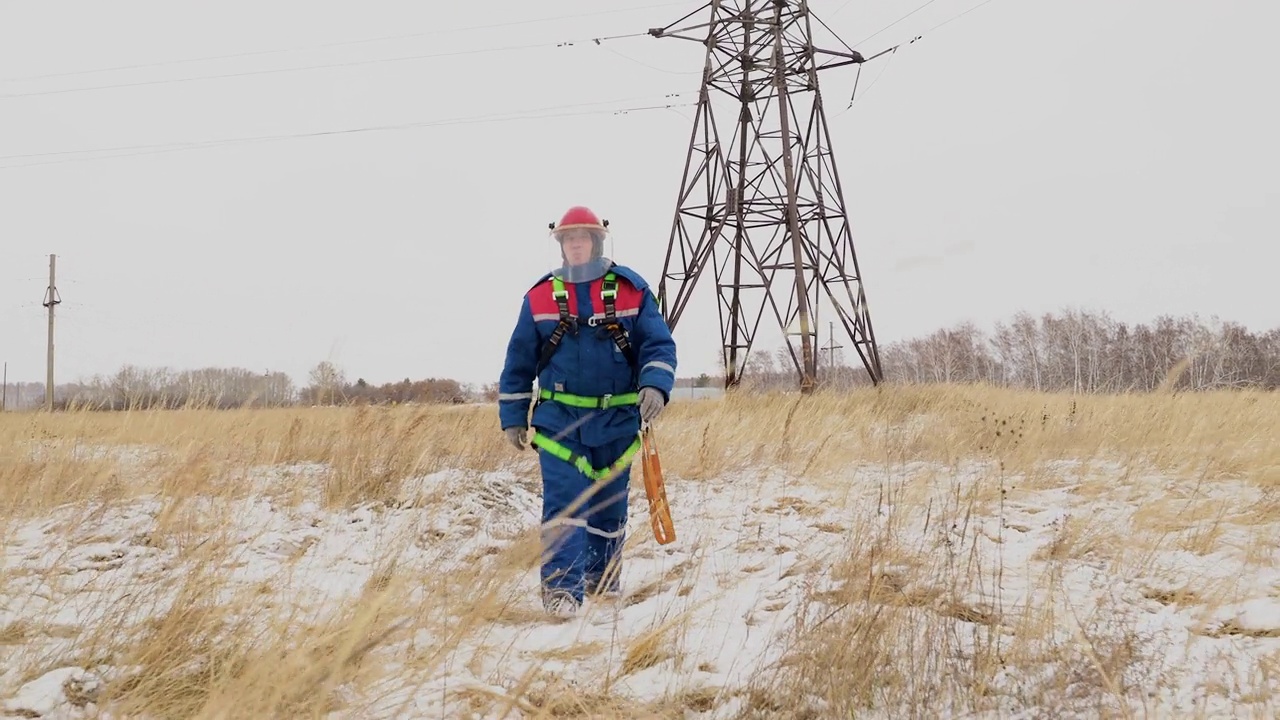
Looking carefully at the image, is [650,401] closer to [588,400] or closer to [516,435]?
[588,400]

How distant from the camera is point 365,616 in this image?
1.24 metres

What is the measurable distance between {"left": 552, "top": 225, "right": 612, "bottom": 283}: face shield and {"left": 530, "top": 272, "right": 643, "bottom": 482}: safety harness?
6cm

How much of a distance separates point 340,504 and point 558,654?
302 centimetres

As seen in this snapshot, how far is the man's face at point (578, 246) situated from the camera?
3453 mm

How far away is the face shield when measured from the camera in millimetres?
3373

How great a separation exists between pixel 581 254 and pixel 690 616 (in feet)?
6.16

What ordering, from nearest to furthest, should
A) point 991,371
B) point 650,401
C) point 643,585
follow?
point 650,401 < point 643,585 < point 991,371

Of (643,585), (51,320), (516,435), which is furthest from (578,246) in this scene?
(51,320)

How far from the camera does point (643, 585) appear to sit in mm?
3273

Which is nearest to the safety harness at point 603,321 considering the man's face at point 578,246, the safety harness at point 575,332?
the safety harness at point 575,332

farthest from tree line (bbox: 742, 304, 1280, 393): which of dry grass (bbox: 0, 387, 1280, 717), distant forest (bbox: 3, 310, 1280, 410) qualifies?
dry grass (bbox: 0, 387, 1280, 717)

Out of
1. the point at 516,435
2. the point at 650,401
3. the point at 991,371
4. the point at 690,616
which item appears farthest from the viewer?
the point at 991,371

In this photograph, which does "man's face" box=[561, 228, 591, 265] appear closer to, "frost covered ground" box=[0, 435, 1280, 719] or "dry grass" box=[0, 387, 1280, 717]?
"dry grass" box=[0, 387, 1280, 717]

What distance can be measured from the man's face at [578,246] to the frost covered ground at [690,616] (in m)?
1.59
